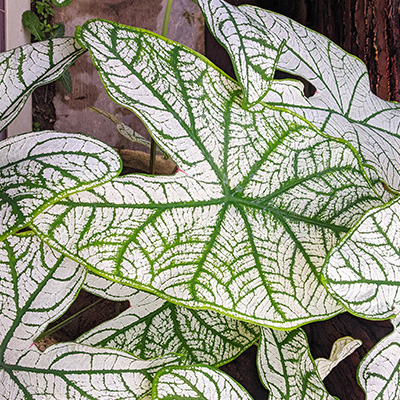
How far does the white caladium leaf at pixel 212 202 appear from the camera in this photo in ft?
2.34

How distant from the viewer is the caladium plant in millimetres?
697

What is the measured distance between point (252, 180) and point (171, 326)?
440mm

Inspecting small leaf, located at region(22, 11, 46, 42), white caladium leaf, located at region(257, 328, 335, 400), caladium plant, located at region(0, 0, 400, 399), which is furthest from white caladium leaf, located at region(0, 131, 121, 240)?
small leaf, located at region(22, 11, 46, 42)

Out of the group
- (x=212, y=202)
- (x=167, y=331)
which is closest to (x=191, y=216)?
(x=212, y=202)

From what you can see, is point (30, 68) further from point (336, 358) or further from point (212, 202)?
point (336, 358)

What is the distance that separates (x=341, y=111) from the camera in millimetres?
949

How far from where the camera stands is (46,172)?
0.66 meters

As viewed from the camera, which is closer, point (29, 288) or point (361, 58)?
point (29, 288)

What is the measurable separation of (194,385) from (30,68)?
27.3 inches

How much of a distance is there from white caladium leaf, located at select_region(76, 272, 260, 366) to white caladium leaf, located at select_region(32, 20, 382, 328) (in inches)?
10.6

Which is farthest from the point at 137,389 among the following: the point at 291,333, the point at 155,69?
the point at 155,69

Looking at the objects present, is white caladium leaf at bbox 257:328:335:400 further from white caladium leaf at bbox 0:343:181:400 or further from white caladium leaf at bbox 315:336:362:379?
white caladium leaf at bbox 0:343:181:400

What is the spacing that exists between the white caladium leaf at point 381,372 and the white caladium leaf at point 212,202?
0.40 ft

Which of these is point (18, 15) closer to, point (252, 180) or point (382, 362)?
point (252, 180)
